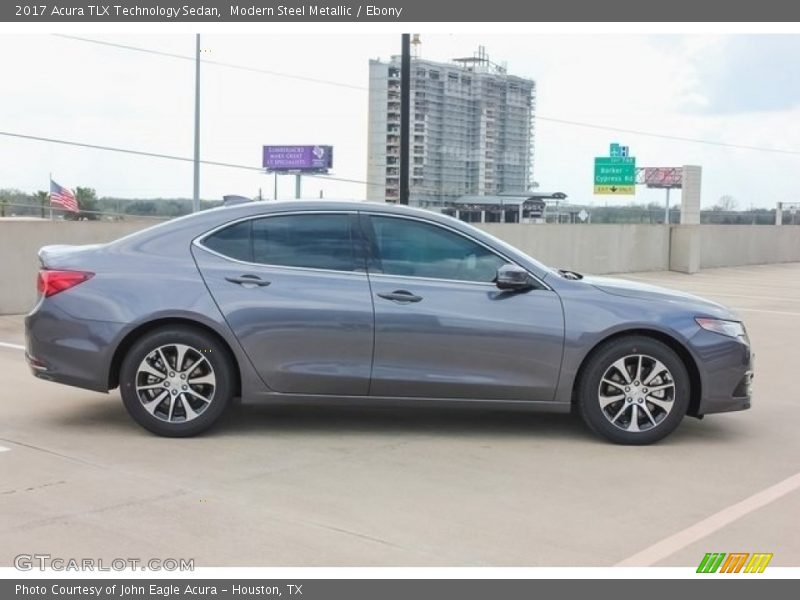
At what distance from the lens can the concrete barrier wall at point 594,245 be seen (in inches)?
869

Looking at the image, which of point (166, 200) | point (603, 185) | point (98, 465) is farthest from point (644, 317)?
point (603, 185)

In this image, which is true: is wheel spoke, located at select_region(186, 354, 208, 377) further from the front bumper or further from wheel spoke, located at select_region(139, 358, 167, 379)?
the front bumper

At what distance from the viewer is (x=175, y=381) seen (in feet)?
19.9

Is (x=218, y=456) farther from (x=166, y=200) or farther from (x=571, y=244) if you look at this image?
(x=571, y=244)

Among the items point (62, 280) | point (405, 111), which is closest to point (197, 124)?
point (405, 111)

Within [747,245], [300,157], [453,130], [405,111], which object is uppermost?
[300,157]

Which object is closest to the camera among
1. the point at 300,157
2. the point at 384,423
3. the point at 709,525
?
the point at 709,525

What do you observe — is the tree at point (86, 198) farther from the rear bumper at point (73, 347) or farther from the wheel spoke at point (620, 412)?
the wheel spoke at point (620, 412)

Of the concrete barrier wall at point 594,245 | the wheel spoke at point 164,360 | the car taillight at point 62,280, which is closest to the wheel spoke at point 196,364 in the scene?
the wheel spoke at point 164,360

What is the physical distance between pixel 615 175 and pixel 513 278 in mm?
53958

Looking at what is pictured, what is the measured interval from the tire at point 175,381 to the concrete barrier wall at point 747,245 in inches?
957

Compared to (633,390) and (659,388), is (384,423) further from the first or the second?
(659,388)

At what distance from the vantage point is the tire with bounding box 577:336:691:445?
6.18 m

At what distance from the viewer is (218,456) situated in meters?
5.74
